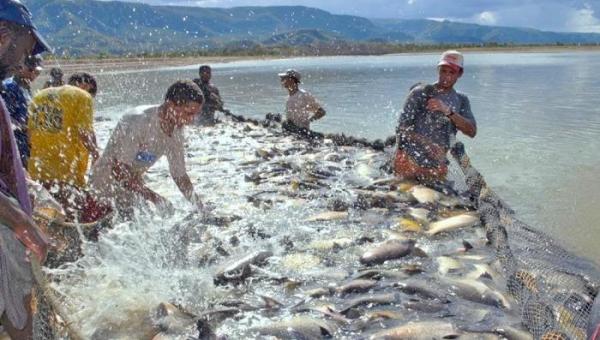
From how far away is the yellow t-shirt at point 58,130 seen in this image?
4711mm

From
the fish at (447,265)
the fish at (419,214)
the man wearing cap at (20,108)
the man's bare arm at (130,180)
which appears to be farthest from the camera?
the fish at (419,214)

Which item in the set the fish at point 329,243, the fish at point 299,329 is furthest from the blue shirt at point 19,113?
the fish at point 329,243

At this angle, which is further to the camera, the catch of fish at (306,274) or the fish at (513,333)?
the catch of fish at (306,274)

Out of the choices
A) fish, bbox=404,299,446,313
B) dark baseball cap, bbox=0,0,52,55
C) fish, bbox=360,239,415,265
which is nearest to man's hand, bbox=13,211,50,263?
dark baseball cap, bbox=0,0,52,55

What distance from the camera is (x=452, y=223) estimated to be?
6.71m

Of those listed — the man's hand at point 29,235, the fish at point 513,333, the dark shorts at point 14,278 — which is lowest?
the fish at point 513,333

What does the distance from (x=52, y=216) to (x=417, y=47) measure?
11111 centimetres

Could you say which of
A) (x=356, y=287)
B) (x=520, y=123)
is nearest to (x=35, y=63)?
(x=356, y=287)

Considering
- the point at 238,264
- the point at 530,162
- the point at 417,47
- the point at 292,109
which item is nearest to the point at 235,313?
the point at 238,264

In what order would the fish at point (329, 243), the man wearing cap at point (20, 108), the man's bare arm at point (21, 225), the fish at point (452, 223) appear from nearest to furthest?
the man's bare arm at point (21, 225) < the man wearing cap at point (20, 108) < the fish at point (329, 243) < the fish at point (452, 223)

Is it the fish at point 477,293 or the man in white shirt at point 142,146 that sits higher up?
the man in white shirt at point 142,146

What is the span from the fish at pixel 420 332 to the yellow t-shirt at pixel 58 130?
307 centimetres

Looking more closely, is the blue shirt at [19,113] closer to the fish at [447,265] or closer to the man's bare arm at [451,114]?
the fish at [447,265]

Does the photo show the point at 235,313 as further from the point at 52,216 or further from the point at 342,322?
the point at 52,216
